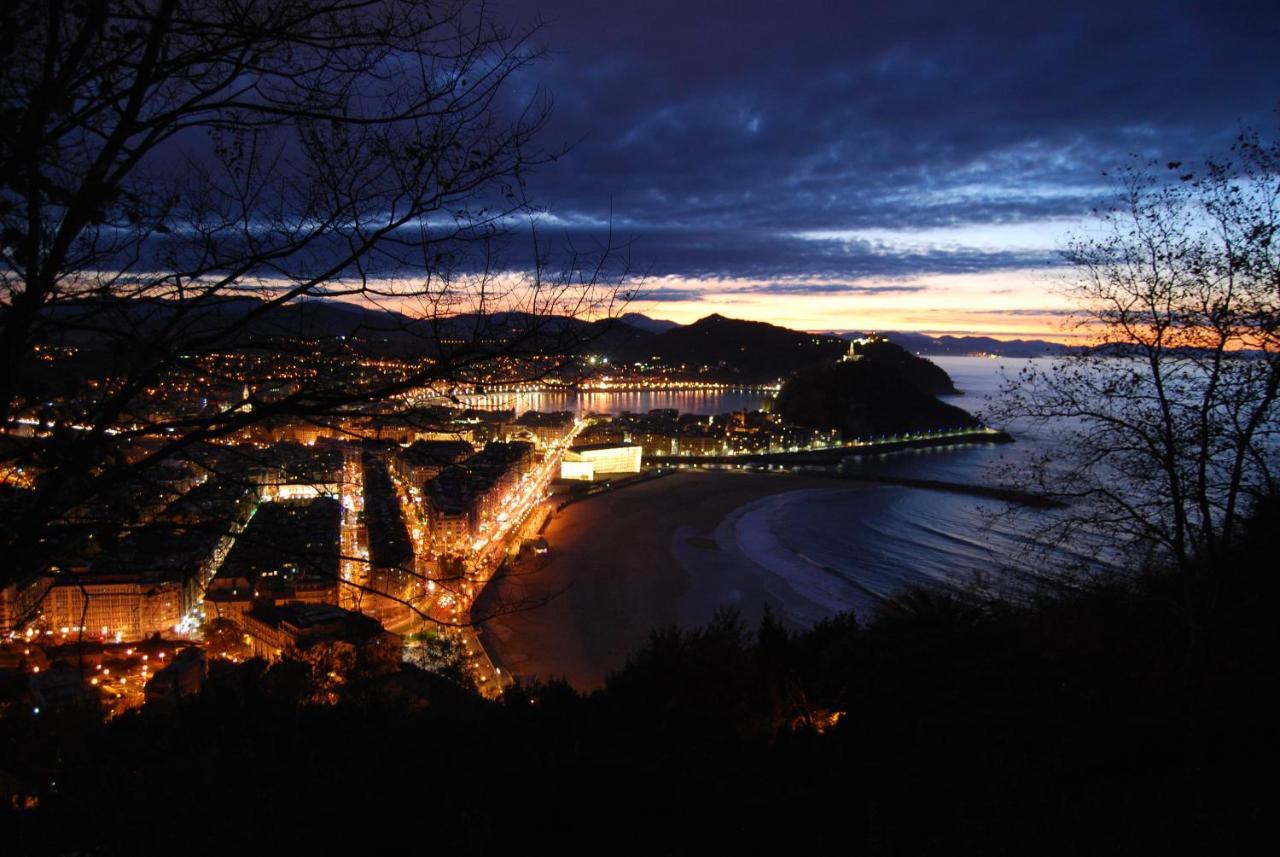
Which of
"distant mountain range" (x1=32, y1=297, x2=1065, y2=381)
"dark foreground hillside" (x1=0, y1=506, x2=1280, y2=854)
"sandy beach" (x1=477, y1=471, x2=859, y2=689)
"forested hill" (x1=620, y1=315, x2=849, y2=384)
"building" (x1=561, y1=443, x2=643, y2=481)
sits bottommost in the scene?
"sandy beach" (x1=477, y1=471, x2=859, y2=689)

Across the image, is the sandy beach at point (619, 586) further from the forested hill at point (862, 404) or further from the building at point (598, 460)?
the forested hill at point (862, 404)

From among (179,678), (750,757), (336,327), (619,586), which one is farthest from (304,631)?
(336,327)

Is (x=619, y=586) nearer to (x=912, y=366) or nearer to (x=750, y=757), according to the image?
(x=750, y=757)

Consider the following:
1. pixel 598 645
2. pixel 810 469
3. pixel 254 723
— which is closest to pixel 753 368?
pixel 810 469

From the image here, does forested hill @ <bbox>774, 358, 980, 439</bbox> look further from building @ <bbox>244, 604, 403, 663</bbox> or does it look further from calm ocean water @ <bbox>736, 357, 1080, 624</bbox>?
building @ <bbox>244, 604, 403, 663</bbox>

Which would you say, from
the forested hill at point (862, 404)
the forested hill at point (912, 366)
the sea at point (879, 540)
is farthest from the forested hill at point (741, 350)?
the sea at point (879, 540)

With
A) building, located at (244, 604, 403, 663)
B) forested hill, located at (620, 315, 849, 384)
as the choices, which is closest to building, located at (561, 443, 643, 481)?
building, located at (244, 604, 403, 663)

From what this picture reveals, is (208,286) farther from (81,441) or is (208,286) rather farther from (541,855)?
(541,855)

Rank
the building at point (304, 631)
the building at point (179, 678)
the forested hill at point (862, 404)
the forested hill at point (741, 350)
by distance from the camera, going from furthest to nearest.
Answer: the forested hill at point (741, 350), the forested hill at point (862, 404), the building at point (304, 631), the building at point (179, 678)
